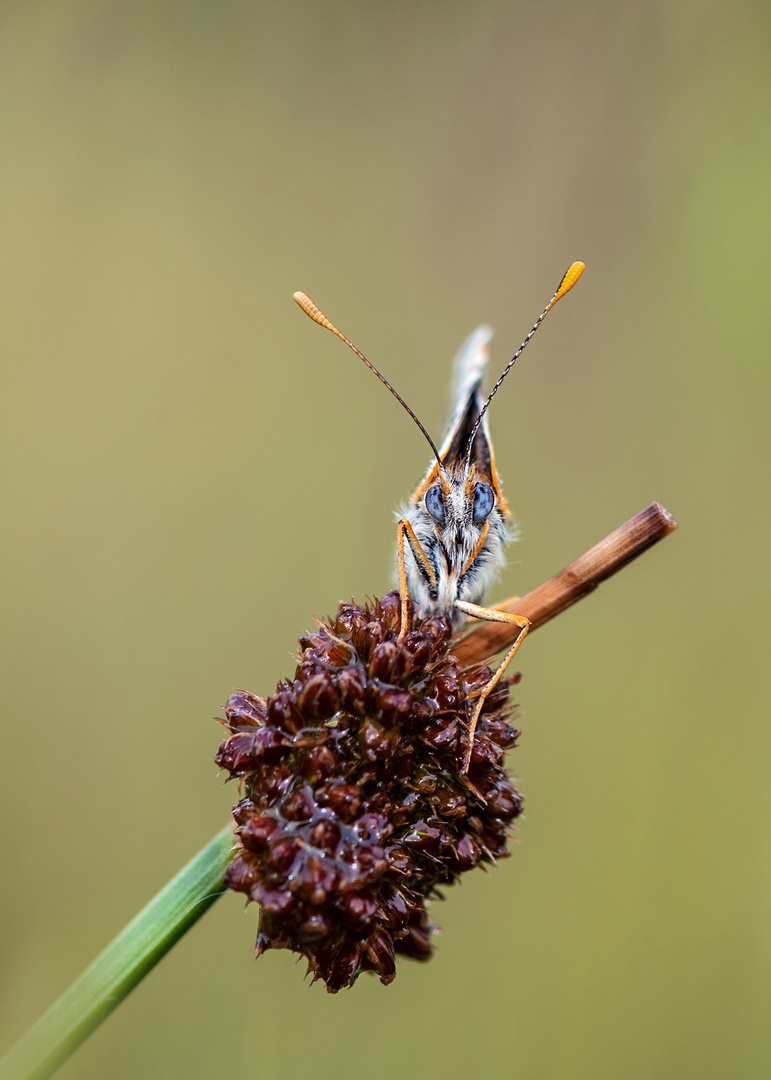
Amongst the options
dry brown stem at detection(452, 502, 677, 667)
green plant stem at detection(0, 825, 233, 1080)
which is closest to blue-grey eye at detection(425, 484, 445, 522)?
dry brown stem at detection(452, 502, 677, 667)

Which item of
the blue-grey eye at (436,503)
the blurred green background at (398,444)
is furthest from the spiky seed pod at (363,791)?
the blurred green background at (398,444)

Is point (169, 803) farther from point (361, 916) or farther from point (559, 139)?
point (559, 139)

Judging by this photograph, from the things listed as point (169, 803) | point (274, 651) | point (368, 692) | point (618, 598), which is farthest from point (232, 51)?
point (368, 692)

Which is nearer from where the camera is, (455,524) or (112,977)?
(112,977)

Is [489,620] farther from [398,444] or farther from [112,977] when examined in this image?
[398,444]

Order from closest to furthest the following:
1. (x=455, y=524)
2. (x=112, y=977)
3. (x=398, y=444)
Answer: (x=112, y=977) < (x=455, y=524) < (x=398, y=444)

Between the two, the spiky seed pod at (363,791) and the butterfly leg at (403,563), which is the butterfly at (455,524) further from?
the spiky seed pod at (363,791)

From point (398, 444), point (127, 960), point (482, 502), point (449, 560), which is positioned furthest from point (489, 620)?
point (398, 444)

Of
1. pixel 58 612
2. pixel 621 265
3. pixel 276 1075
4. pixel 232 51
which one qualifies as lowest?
pixel 276 1075
